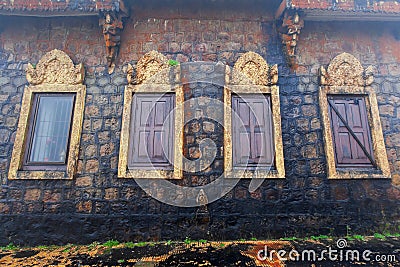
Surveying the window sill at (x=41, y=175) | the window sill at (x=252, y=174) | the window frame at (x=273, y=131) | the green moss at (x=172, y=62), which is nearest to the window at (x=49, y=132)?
the window sill at (x=41, y=175)

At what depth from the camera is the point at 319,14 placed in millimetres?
4492

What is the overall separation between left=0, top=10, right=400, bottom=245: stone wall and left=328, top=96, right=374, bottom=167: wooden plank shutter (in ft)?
0.96

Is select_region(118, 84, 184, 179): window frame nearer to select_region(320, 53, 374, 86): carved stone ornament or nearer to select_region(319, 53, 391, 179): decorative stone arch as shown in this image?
select_region(319, 53, 391, 179): decorative stone arch

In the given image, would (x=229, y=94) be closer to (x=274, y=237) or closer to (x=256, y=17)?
(x=256, y=17)

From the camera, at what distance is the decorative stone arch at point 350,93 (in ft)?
13.9

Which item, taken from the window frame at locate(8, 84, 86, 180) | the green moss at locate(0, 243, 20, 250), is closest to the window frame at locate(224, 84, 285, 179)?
the window frame at locate(8, 84, 86, 180)

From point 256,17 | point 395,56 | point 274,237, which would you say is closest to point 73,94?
point 256,17

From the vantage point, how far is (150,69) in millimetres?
4566

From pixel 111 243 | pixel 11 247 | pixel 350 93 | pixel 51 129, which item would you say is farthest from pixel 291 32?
pixel 11 247

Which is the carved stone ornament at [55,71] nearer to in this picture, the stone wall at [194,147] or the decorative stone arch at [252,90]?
the stone wall at [194,147]

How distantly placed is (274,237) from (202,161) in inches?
65.4

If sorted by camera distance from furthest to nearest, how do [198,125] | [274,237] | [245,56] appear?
[245,56], [198,125], [274,237]

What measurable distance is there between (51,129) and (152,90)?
186 centimetres

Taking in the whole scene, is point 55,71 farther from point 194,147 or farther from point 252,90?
point 252,90
